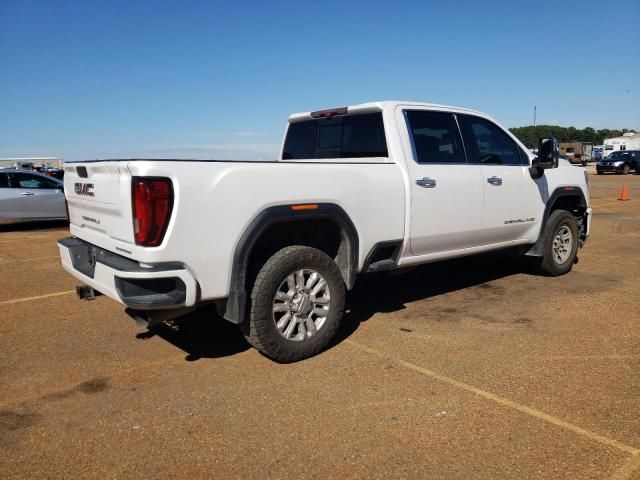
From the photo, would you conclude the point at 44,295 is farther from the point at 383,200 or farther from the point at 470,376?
the point at 470,376

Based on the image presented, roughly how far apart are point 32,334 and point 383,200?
333 cm

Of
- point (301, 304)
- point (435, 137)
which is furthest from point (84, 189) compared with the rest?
point (435, 137)

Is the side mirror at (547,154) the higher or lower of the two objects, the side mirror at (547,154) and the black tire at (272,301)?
the higher

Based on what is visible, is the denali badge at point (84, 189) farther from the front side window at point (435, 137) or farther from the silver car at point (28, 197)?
the silver car at point (28, 197)

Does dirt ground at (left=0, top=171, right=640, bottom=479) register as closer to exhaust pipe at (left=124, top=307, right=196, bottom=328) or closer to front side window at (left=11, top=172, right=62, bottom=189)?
exhaust pipe at (left=124, top=307, right=196, bottom=328)

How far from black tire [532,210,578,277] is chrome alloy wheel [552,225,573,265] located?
19 mm

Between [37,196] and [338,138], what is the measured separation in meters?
10.1

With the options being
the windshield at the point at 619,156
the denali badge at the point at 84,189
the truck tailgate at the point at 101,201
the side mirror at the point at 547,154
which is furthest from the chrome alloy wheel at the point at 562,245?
the windshield at the point at 619,156

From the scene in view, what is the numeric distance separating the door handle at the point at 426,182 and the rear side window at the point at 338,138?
15.1 inches

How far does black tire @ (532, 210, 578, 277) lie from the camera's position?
244 inches

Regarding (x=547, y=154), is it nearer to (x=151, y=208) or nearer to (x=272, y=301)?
(x=272, y=301)

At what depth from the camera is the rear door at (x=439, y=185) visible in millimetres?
4629

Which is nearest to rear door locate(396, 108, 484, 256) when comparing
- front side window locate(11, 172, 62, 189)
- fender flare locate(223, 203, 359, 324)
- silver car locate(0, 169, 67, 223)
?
fender flare locate(223, 203, 359, 324)

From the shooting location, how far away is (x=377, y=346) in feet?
14.0
